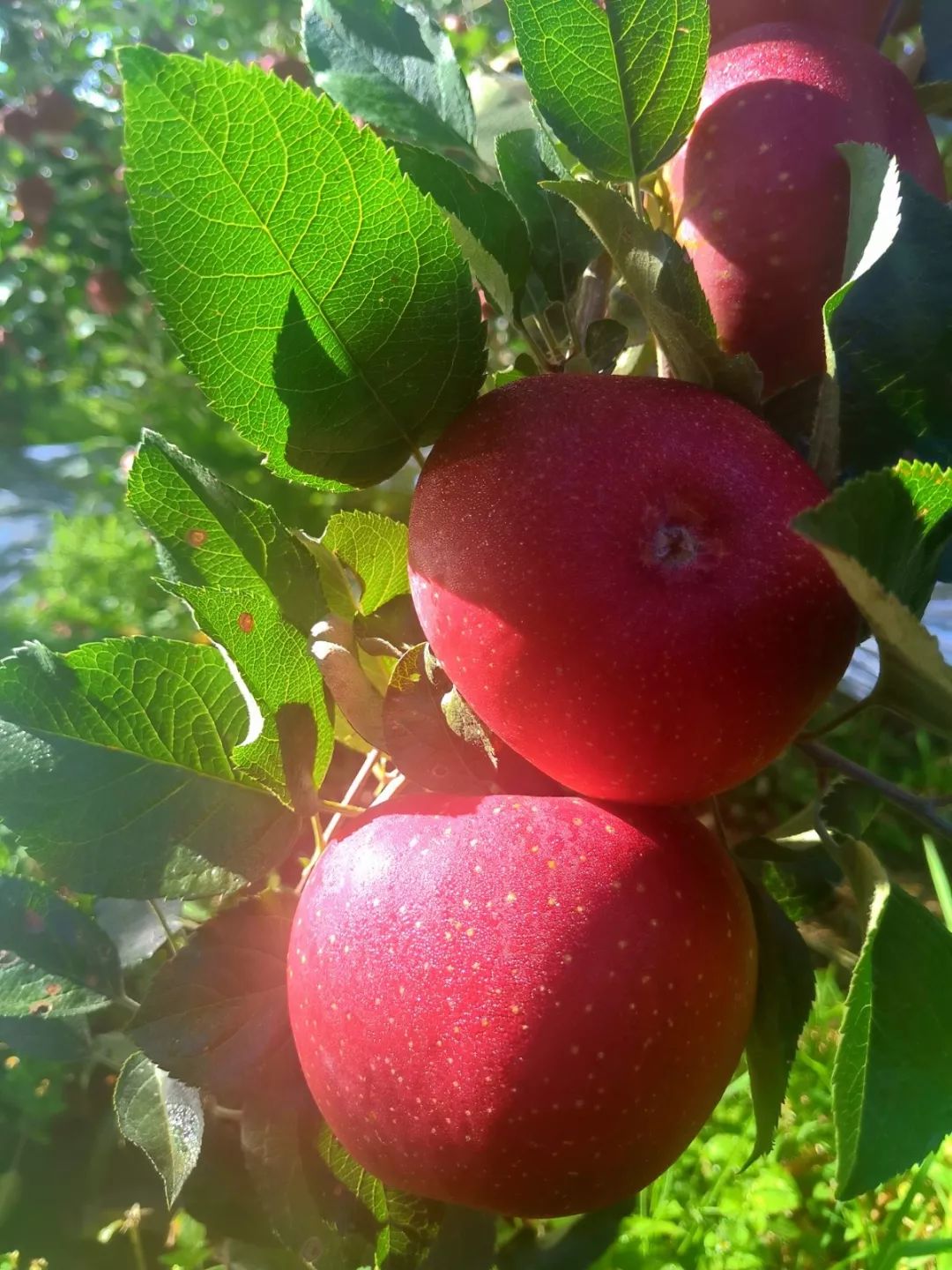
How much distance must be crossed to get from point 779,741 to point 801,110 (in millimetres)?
242

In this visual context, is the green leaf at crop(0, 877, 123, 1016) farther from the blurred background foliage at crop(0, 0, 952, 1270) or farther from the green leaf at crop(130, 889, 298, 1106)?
the green leaf at crop(130, 889, 298, 1106)

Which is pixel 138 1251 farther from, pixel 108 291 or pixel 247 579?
pixel 108 291

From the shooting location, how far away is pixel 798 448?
0.36 metres

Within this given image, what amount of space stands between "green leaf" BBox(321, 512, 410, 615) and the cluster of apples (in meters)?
0.11

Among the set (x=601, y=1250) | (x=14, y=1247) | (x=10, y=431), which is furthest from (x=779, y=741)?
(x=10, y=431)

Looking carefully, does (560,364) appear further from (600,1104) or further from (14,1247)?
(14,1247)

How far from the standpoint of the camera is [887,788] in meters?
0.34

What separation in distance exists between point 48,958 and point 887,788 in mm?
473

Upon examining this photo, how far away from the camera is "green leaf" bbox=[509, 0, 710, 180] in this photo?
0.30 metres

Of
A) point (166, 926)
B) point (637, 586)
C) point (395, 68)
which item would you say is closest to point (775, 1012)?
point (637, 586)

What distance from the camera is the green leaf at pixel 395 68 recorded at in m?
0.39

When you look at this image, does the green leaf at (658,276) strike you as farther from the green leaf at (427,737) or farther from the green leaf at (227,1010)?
the green leaf at (227,1010)

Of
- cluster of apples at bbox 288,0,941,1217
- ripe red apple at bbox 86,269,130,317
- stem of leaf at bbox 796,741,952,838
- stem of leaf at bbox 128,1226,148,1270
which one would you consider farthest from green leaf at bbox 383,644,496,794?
ripe red apple at bbox 86,269,130,317

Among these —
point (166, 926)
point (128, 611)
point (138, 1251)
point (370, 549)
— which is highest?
point (370, 549)
